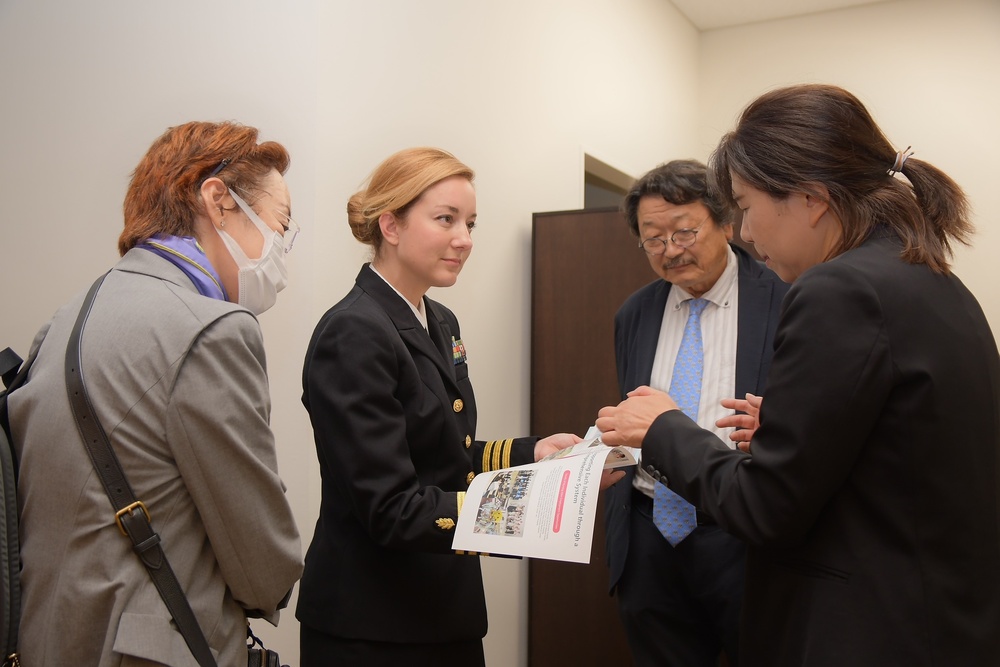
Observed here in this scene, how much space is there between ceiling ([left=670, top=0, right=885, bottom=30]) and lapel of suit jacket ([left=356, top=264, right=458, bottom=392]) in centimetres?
436

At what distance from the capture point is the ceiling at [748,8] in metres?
5.39

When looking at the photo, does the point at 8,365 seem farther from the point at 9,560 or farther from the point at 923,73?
the point at 923,73

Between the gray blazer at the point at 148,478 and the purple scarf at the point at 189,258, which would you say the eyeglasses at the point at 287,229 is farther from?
the gray blazer at the point at 148,478

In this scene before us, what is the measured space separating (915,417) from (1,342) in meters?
2.89

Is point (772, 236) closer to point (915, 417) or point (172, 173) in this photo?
point (915, 417)

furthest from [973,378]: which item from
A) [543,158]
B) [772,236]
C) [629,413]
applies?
[543,158]

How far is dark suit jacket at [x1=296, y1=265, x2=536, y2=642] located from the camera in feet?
5.11

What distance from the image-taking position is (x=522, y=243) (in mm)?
3625

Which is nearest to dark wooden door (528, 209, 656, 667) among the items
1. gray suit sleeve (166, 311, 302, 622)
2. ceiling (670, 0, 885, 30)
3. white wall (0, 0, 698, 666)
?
white wall (0, 0, 698, 666)

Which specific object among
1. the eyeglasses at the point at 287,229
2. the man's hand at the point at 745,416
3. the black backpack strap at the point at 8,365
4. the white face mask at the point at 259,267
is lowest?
the man's hand at the point at 745,416

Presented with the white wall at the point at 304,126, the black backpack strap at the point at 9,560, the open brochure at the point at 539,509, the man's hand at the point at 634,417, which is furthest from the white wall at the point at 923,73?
the black backpack strap at the point at 9,560

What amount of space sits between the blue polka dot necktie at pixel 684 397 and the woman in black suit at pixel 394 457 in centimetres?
55

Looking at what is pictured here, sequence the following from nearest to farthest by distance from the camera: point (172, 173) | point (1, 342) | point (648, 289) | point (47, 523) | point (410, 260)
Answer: point (47, 523) < point (172, 173) < point (410, 260) < point (648, 289) < point (1, 342)

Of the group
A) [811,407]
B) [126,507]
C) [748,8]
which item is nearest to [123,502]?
Answer: [126,507]
